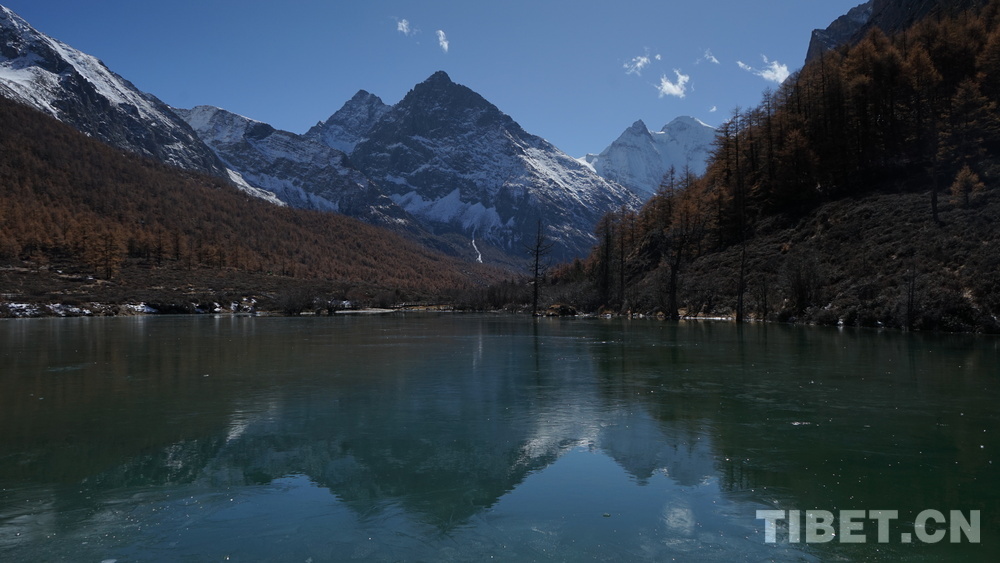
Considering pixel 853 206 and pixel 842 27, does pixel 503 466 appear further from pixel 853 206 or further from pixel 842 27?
pixel 842 27

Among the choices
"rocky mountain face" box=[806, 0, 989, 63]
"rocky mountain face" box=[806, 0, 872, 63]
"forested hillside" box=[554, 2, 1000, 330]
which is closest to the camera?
"forested hillside" box=[554, 2, 1000, 330]

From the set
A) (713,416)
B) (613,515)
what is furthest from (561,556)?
(713,416)

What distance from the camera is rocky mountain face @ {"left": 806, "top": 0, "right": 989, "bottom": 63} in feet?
262

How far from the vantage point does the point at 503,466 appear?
8.15 meters

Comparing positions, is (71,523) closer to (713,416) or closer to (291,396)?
(291,396)

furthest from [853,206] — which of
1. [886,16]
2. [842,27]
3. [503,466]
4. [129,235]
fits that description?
[842,27]

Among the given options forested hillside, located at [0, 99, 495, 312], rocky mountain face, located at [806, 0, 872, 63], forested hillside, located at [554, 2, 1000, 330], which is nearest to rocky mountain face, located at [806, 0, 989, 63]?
rocky mountain face, located at [806, 0, 872, 63]

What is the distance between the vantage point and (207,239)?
472ft

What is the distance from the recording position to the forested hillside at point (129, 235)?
91750 mm

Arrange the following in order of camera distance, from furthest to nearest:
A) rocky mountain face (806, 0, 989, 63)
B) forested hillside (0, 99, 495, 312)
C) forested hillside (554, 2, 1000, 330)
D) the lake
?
forested hillside (0, 99, 495, 312)
rocky mountain face (806, 0, 989, 63)
forested hillside (554, 2, 1000, 330)
the lake

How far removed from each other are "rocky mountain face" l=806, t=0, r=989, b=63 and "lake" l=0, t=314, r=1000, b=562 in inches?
3103

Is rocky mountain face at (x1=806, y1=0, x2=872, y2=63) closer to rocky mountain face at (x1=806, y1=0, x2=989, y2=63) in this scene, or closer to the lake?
rocky mountain face at (x1=806, y1=0, x2=989, y2=63)

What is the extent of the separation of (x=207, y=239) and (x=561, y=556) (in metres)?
157

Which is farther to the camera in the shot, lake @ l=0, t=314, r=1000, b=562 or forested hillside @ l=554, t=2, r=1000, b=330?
forested hillside @ l=554, t=2, r=1000, b=330
